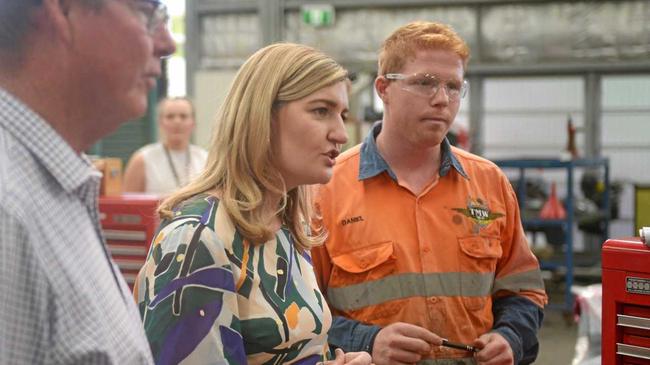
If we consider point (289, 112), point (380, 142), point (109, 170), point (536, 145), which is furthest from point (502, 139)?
point (289, 112)

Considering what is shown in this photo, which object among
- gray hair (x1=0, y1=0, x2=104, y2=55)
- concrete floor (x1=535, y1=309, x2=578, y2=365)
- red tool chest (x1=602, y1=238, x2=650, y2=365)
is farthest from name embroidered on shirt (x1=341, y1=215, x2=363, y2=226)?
concrete floor (x1=535, y1=309, x2=578, y2=365)

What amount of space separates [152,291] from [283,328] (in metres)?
0.24

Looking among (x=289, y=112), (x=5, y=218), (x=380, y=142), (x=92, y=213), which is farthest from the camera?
(x=380, y=142)

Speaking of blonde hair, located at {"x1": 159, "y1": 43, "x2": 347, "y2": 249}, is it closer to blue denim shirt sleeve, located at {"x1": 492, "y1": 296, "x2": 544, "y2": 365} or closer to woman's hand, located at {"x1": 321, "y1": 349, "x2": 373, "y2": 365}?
woman's hand, located at {"x1": 321, "y1": 349, "x2": 373, "y2": 365}

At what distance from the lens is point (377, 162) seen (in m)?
1.98

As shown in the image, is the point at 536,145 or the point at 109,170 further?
the point at 536,145

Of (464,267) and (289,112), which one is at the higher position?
(289,112)

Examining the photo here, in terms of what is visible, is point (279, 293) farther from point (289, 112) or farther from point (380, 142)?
point (380, 142)

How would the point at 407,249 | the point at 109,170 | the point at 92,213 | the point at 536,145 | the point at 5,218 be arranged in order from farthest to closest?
the point at 536,145
the point at 109,170
the point at 407,249
the point at 92,213
the point at 5,218

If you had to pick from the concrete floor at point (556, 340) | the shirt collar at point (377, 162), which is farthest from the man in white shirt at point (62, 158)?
the concrete floor at point (556, 340)

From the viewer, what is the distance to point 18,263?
67 centimetres

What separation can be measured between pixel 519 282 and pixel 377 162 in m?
0.51

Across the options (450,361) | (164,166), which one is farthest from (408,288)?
(164,166)

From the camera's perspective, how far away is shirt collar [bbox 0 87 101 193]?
72cm
